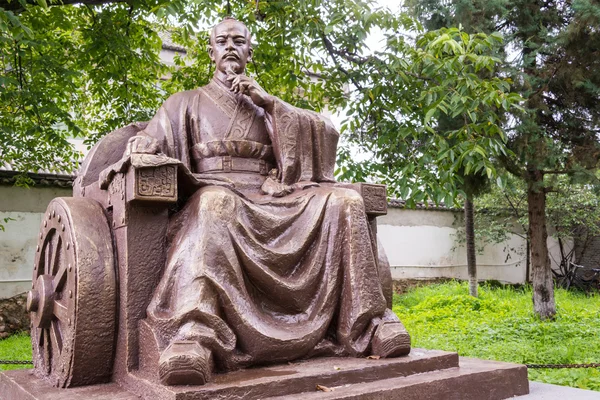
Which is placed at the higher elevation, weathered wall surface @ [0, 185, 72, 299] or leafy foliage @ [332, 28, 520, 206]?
leafy foliage @ [332, 28, 520, 206]

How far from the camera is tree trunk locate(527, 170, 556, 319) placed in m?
7.60

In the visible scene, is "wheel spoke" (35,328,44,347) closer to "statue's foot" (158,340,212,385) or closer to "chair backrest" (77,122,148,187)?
"chair backrest" (77,122,148,187)

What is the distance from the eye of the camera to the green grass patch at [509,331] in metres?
5.40

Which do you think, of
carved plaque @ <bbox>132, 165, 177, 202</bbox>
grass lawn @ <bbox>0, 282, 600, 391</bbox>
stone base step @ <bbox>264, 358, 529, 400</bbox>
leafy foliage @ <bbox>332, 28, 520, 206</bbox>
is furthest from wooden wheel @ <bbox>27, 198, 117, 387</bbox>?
grass lawn @ <bbox>0, 282, 600, 391</bbox>

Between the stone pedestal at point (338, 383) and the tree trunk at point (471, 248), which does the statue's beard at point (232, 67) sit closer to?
the stone pedestal at point (338, 383)

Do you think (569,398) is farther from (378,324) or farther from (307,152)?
(307,152)

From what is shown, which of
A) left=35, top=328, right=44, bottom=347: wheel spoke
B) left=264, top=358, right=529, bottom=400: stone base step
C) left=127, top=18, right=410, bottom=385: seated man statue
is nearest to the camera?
left=264, top=358, right=529, bottom=400: stone base step

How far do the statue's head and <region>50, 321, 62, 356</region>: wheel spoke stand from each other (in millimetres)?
1613

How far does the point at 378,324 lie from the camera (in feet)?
9.27

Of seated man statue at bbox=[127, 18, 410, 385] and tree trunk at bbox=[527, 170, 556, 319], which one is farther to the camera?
tree trunk at bbox=[527, 170, 556, 319]

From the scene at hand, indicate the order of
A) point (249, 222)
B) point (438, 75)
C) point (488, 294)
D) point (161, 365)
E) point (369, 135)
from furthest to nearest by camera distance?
point (488, 294) < point (369, 135) < point (438, 75) < point (249, 222) < point (161, 365)

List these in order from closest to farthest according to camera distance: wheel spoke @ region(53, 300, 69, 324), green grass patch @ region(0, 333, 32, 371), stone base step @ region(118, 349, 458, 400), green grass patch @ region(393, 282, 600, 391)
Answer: stone base step @ region(118, 349, 458, 400) < wheel spoke @ region(53, 300, 69, 324) < green grass patch @ region(393, 282, 600, 391) < green grass patch @ region(0, 333, 32, 371)

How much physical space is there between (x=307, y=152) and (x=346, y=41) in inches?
95.7

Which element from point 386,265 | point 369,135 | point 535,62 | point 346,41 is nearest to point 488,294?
point 535,62
